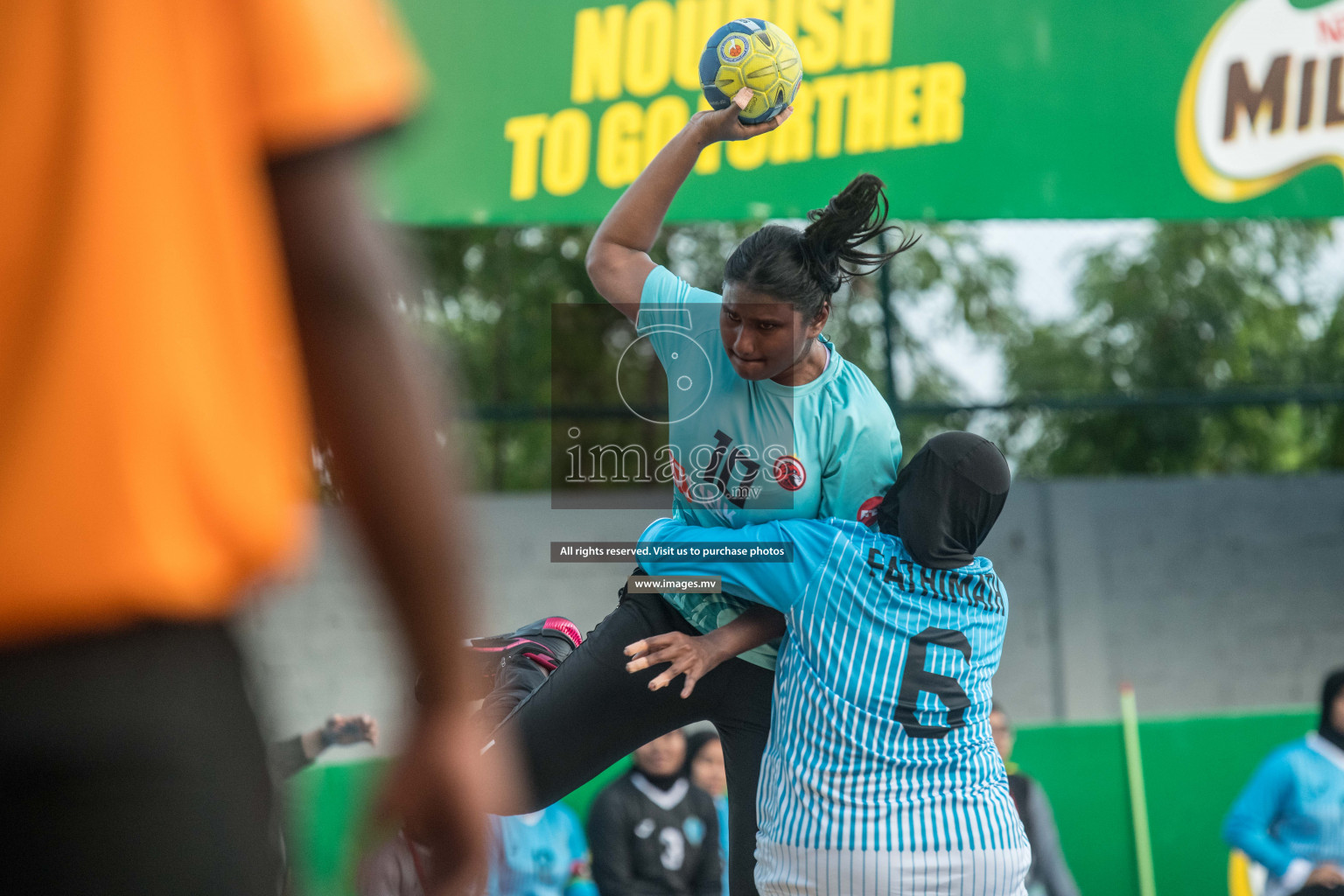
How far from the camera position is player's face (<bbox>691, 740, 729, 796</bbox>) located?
209 inches

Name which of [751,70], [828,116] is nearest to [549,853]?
[751,70]

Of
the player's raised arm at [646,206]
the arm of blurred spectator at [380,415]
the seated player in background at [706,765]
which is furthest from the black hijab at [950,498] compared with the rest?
the seated player in background at [706,765]

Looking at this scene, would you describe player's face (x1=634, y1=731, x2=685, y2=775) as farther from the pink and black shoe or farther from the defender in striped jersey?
the defender in striped jersey

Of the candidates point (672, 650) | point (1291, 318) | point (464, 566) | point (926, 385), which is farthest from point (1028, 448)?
point (464, 566)

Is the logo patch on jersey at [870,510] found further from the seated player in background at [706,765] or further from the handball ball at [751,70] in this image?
the seated player in background at [706,765]

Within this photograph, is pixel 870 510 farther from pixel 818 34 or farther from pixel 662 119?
pixel 818 34

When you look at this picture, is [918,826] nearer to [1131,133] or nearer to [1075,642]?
[1131,133]

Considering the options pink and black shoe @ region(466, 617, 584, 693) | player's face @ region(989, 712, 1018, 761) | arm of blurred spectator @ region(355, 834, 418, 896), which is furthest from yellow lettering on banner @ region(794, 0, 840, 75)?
arm of blurred spectator @ region(355, 834, 418, 896)

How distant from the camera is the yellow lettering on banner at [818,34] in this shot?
5.96 m

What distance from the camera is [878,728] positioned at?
252 cm

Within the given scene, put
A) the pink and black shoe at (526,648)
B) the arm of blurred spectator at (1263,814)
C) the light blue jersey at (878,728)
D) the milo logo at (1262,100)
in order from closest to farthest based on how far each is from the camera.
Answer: the light blue jersey at (878,728) < the pink and black shoe at (526,648) < the arm of blurred spectator at (1263,814) < the milo logo at (1262,100)

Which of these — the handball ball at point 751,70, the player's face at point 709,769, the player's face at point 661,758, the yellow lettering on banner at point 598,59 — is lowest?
the player's face at point 709,769

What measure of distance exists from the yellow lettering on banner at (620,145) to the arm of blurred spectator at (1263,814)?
150 inches

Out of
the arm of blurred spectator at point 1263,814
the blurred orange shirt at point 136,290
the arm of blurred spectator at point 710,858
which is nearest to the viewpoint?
the blurred orange shirt at point 136,290
